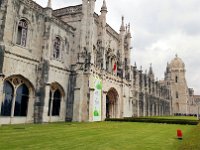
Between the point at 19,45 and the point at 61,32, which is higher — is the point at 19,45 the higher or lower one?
the lower one

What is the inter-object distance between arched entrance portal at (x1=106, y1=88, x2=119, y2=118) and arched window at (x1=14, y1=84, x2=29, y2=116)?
1792 centimetres

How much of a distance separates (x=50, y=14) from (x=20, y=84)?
8.18 meters

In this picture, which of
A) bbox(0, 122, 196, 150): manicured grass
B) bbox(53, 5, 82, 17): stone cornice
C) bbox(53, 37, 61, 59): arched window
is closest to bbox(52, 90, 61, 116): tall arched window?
bbox(53, 37, 61, 59): arched window

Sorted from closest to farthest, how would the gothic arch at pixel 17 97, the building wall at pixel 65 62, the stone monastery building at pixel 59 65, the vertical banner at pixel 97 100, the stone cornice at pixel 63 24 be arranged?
the gothic arch at pixel 17 97 → the stone monastery building at pixel 59 65 → the building wall at pixel 65 62 → the stone cornice at pixel 63 24 → the vertical banner at pixel 97 100

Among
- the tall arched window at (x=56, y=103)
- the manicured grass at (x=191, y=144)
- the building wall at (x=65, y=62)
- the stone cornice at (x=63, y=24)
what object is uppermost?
the stone cornice at (x=63, y=24)

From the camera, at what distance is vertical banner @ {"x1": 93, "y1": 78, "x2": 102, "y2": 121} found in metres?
30.2

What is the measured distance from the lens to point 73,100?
28.3 metres

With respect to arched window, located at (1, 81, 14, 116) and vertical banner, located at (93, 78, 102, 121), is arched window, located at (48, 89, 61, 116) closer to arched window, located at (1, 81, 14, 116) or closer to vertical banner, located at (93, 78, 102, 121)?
vertical banner, located at (93, 78, 102, 121)

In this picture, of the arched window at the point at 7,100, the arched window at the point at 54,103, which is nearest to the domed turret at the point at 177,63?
the arched window at the point at 54,103

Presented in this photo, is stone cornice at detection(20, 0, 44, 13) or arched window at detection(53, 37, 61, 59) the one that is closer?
stone cornice at detection(20, 0, 44, 13)

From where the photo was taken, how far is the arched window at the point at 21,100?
21875 millimetres

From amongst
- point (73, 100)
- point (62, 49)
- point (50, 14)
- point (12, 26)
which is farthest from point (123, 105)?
point (12, 26)

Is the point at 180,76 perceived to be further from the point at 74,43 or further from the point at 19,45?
the point at 19,45

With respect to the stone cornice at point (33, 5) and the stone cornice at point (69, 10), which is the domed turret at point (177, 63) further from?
the stone cornice at point (33, 5)
